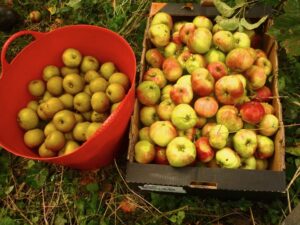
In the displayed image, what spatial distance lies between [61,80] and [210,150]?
983 millimetres

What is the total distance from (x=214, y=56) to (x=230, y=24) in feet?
0.74

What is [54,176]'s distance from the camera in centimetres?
253

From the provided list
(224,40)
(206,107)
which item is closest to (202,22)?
(224,40)

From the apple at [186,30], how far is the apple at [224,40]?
144 millimetres

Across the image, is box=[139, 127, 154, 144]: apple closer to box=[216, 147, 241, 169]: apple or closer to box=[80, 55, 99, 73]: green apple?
box=[216, 147, 241, 169]: apple

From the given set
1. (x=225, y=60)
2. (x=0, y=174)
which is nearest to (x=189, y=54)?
(x=225, y=60)

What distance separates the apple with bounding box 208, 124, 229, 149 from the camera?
1937 millimetres

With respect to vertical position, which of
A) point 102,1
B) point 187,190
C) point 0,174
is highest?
point 102,1

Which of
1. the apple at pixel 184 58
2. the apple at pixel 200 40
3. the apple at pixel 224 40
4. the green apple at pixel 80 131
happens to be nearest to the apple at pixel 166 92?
the apple at pixel 184 58

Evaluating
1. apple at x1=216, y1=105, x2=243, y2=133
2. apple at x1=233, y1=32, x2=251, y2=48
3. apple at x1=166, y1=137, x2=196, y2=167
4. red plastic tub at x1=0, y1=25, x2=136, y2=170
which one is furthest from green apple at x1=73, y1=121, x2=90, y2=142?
apple at x1=233, y1=32, x2=251, y2=48

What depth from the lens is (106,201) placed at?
2.40 metres

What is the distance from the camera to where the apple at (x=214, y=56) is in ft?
7.17

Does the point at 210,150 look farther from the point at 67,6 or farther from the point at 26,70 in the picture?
the point at 67,6

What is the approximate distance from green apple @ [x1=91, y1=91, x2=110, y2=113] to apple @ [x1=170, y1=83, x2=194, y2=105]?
373 millimetres
